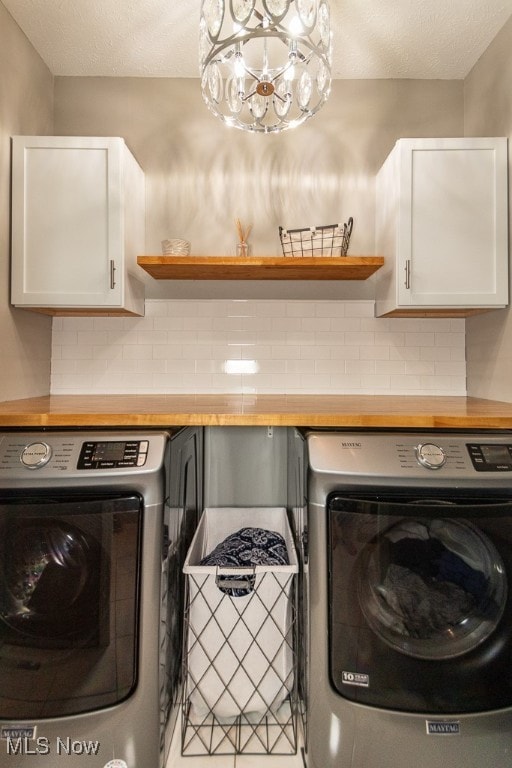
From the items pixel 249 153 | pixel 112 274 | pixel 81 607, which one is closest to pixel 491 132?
pixel 249 153

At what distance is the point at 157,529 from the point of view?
1.30 metres

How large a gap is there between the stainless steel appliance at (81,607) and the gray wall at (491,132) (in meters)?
1.45

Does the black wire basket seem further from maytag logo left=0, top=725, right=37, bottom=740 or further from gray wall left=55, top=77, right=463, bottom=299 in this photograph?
maytag logo left=0, top=725, right=37, bottom=740

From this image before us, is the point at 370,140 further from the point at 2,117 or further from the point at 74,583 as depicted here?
the point at 74,583

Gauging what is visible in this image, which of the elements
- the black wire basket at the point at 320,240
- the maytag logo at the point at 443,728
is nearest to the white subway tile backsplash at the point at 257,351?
the black wire basket at the point at 320,240

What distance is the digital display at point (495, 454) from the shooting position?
1340 millimetres

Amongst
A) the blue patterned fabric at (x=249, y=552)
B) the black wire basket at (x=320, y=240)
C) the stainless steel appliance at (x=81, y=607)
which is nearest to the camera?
the stainless steel appliance at (x=81, y=607)

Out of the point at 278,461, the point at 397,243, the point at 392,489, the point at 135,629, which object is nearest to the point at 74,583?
the point at 135,629

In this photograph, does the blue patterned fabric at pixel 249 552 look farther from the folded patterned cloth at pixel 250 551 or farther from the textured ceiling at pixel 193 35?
the textured ceiling at pixel 193 35

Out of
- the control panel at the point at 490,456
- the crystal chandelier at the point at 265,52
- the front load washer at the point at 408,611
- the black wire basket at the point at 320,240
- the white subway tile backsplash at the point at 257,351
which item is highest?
the crystal chandelier at the point at 265,52

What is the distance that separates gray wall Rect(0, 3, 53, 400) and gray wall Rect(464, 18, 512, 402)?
197cm

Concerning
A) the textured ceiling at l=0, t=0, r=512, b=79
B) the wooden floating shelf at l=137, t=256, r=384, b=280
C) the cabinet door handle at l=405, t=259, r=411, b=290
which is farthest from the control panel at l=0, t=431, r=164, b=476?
the textured ceiling at l=0, t=0, r=512, b=79

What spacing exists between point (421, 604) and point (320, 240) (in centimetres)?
141

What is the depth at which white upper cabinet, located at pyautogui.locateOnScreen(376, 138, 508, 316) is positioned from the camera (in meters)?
1.84
